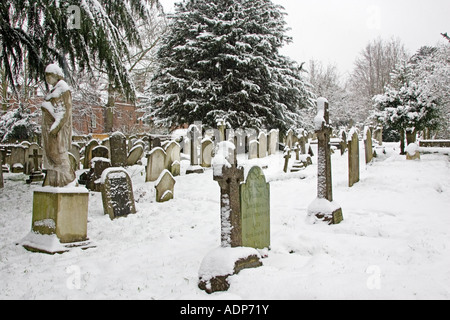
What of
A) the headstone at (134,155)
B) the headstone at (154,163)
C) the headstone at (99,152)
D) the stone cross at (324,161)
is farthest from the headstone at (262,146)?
the stone cross at (324,161)

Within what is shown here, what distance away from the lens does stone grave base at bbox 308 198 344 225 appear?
18.0 ft

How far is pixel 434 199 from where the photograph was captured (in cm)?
671

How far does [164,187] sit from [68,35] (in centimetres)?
387

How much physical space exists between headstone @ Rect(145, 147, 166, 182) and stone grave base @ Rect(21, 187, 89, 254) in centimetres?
529

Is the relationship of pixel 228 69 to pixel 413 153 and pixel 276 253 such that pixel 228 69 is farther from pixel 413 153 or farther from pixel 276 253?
pixel 276 253

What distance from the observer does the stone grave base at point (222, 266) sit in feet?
10.3

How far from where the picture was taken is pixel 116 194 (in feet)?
21.2

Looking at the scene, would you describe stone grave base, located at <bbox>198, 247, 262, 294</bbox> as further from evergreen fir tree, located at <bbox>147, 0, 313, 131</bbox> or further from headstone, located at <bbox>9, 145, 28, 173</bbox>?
evergreen fir tree, located at <bbox>147, 0, 313, 131</bbox>

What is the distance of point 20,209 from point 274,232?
5634 millimetres

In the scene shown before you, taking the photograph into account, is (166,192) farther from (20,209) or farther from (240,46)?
(240,46)

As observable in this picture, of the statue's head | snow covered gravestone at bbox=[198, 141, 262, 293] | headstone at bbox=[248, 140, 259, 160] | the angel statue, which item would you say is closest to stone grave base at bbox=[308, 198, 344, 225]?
snow covered gravestone at bbox=[198, 141, 262, 293]

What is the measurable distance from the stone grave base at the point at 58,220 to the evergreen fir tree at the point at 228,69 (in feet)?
42.8

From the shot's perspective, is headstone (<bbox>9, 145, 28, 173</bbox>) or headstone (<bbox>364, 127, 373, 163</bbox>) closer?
headstone (<bbox>364, 127, 373, 163</bbox>)

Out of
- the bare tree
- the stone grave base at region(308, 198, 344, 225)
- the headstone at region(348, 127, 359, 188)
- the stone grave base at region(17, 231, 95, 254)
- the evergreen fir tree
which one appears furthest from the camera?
the bare tree
